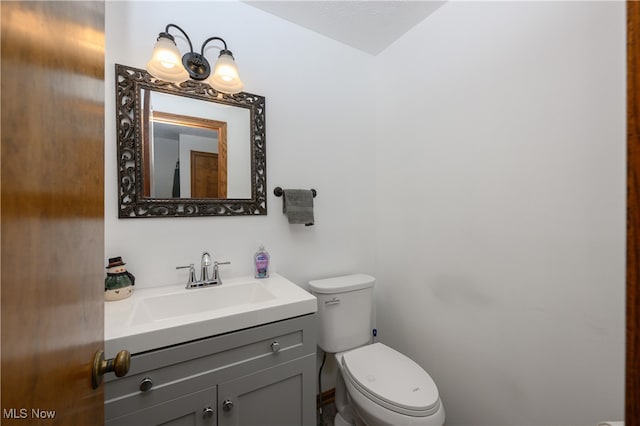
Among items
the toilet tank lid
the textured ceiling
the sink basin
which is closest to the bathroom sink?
the sink basin

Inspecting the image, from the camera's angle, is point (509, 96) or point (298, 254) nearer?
point (509, 96)

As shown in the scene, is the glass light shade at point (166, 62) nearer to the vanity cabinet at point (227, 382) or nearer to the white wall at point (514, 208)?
the vanity cabinet at point (227, 382)

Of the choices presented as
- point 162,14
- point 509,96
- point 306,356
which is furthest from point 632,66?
point 162,14

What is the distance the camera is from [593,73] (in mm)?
895

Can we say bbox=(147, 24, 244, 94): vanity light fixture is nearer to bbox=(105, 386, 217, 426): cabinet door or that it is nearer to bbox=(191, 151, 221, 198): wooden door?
bbox=(191, 151, 221, 198): wooden door

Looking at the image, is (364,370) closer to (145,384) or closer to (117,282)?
(145,384)

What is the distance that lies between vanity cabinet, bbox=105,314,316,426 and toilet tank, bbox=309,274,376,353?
37cm

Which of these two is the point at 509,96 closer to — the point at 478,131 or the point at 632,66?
the point at 478,131

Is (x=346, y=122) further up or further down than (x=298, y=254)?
further up

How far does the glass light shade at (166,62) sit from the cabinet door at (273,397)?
1.34 m

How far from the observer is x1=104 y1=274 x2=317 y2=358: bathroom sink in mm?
800

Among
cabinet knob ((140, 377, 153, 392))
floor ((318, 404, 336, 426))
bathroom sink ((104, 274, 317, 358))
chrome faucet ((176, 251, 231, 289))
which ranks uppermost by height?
chrome faucet ((176, 251, 231, 289))

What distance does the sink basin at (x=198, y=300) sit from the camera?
1.08 metres

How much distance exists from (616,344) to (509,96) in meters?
1.03
